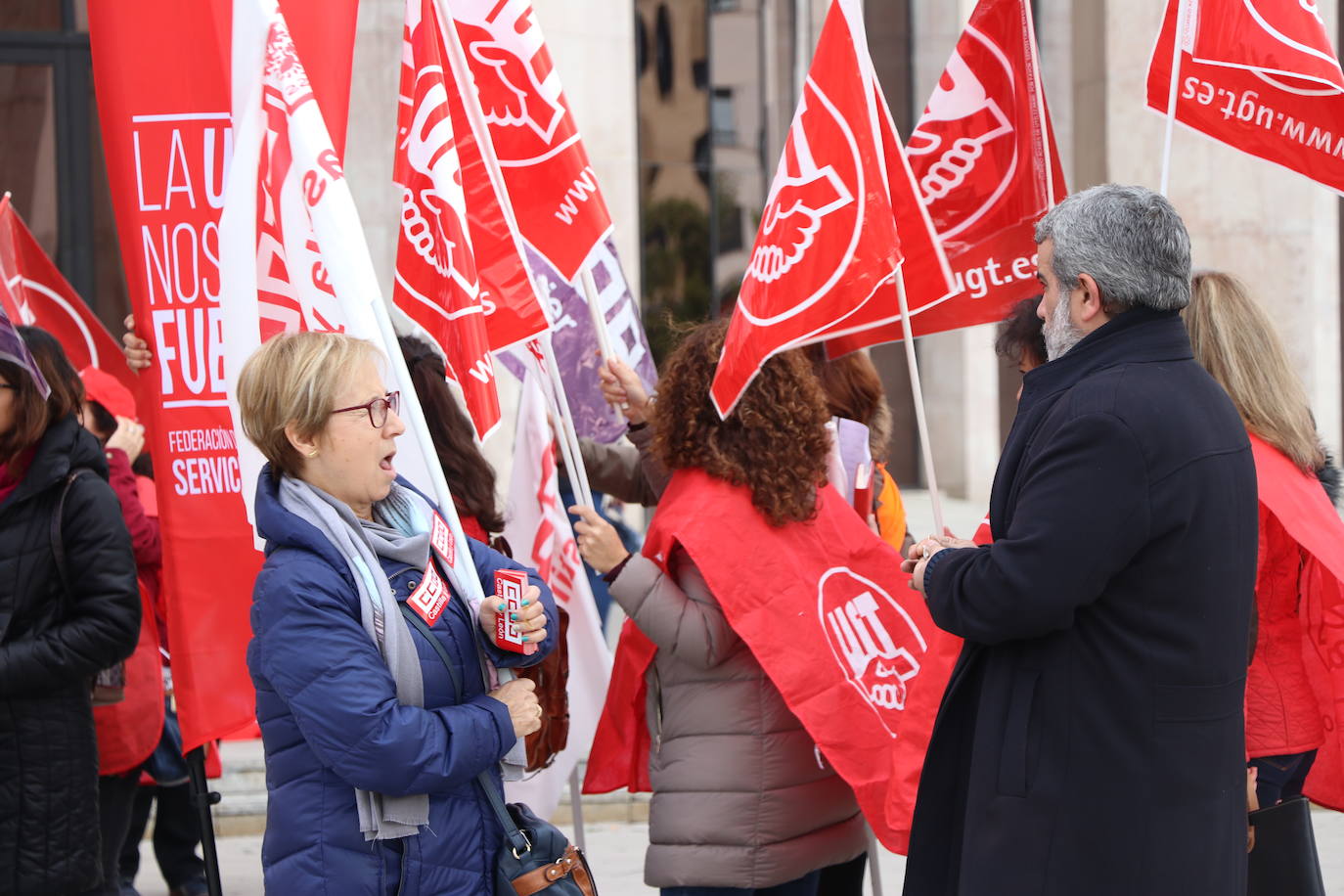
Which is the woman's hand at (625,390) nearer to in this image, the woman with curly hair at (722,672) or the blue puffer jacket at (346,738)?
the woman with curly hair at (722,672)

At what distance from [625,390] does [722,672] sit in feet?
3.30

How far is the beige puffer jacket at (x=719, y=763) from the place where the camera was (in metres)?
3.69

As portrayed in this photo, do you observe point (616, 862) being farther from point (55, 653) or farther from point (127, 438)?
point (55, 653)

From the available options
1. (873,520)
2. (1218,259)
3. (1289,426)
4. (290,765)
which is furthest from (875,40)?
(290,765)

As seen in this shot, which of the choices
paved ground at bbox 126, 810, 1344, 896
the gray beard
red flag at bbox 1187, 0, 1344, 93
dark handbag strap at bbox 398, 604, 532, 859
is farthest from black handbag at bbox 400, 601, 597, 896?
paved ground at bbox 126, 810, 1344, 896

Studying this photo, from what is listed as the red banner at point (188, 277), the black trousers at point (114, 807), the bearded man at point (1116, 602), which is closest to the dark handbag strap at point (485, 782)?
the bearded man at point (1116, 602)

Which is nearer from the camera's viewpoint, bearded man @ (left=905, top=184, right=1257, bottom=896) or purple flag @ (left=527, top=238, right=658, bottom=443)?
bearded man @ (left=905, top=184, right=1257, bottom=896)

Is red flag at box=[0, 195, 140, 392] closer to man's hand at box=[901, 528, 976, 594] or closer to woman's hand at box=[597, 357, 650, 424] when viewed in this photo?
woman's hand at box=[597, 357, 650, 424]

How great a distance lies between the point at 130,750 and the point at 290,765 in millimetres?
2169

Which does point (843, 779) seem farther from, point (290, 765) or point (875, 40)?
point (875, 40)

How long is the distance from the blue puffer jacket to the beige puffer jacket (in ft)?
2.94

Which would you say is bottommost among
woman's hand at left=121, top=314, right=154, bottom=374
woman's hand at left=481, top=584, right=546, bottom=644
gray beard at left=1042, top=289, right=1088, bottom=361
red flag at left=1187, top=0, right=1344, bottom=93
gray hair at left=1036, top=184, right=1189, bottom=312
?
woman's hand at left=481, top=584, right=546, bottom=644

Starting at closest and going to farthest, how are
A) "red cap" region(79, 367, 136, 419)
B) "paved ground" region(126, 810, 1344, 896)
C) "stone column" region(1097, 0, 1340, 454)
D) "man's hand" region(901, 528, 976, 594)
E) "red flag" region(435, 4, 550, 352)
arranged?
"man's hand" region(901, 528, 976, 594)
"red flag" region(435, 4, 550, 352)
"red cap" region(79, 367, 136, 419)
"paved ground" region(126, 810, 1344, 896)
"stone column" region(1097, 0, 1340, 454)

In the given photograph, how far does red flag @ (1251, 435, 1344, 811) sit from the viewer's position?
3.44 m
